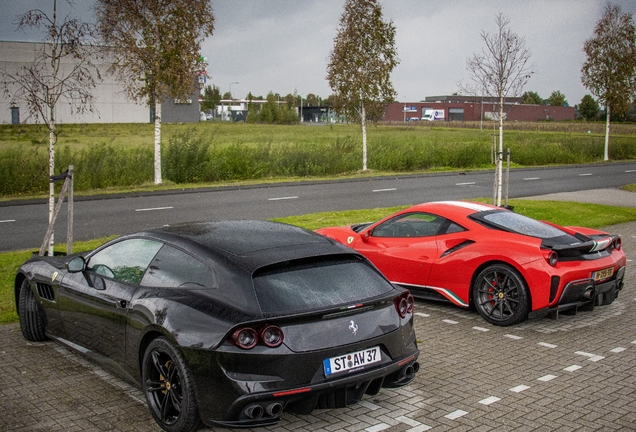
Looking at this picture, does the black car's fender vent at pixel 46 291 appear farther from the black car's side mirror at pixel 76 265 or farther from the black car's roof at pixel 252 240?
the black car's roof at pixel 252 240

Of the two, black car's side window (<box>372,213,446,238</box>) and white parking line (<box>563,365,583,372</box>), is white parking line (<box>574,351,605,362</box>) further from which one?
black car's side window (<box>372,213,446,238</box>)

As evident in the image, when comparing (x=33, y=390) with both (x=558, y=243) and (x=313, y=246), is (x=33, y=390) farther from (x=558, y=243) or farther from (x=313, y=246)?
(x=558, y=243)

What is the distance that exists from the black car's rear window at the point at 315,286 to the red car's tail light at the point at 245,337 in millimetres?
163

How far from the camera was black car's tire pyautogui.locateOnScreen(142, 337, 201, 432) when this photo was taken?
4492 millimetres

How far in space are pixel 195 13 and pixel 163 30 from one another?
4.17ft

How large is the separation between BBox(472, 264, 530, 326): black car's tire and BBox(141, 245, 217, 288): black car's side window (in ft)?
12.9

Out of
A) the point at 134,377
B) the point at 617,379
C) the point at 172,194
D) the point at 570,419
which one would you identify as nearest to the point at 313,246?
the point at 134,377

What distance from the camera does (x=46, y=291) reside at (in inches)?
253

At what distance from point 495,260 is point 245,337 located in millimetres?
4092

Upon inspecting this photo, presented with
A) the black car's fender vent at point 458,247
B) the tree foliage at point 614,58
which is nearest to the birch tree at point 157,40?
the black car's fender vent at point 458,247

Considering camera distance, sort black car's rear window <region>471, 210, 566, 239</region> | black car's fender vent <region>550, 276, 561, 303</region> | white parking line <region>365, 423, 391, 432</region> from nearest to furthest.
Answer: white parking line <region>365, 423, 391, 432</region>, black car's fender vent <region>550, 276, 561, 303</region>, black car's rear window <region>471, 210, 566, 239</region>

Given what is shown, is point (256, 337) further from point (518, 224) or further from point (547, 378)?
point (518, 224)

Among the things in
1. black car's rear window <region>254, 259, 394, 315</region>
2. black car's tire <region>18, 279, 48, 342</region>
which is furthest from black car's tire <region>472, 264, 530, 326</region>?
black car's tire <region>18, 279, 48, 342</region>

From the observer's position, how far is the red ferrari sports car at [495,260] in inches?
288
